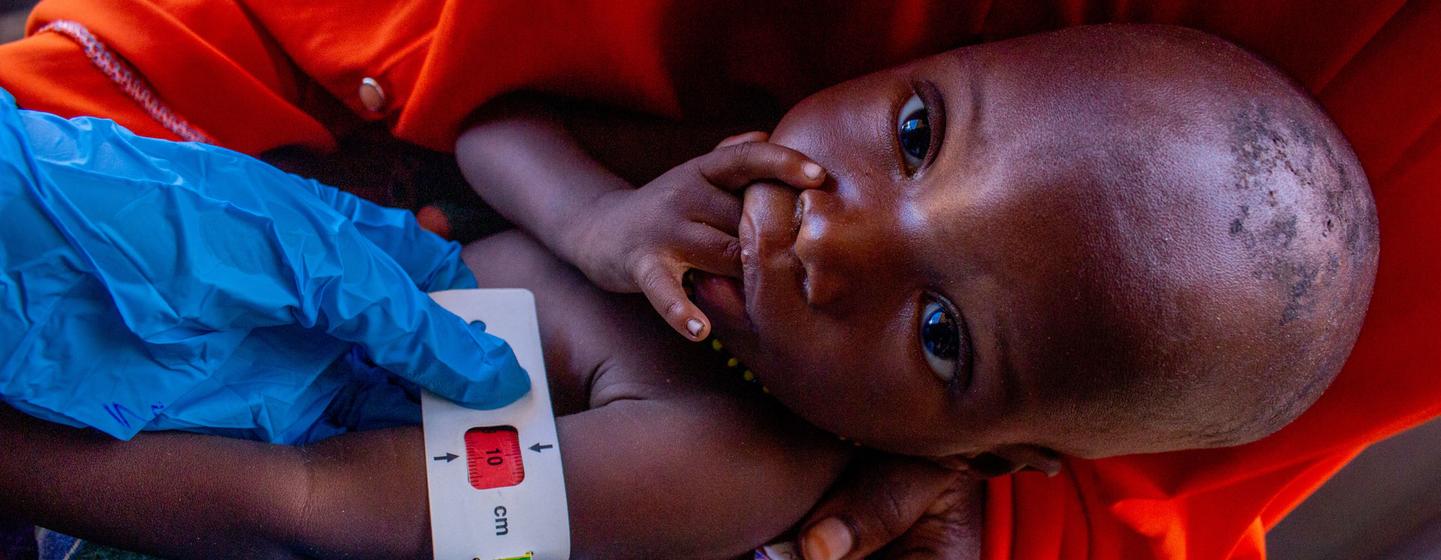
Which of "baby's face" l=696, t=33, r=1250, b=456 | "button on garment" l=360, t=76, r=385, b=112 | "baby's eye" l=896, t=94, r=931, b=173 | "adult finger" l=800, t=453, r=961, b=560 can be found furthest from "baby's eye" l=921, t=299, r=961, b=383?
"button on garment" l=360, t=76, r=385, b=112

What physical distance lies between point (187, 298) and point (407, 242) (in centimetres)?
32

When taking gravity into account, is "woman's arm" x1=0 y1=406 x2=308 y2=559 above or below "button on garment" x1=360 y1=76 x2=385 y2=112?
below

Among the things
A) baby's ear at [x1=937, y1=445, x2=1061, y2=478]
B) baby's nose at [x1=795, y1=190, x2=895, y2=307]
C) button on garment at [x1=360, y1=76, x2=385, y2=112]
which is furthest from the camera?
button on garment at [x1=360, y1=76, x2=385, y2=112]

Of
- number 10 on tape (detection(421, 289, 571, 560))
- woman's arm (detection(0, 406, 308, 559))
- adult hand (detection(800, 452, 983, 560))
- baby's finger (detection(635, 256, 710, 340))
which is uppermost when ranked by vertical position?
baby's finger (detection(635, 256, 710, 340))

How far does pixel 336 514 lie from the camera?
77 cm

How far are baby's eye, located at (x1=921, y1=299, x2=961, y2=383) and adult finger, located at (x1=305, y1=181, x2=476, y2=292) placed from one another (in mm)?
497

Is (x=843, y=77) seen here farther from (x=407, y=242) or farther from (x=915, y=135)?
(x=407, y=242)

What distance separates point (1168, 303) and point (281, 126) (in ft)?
2.90

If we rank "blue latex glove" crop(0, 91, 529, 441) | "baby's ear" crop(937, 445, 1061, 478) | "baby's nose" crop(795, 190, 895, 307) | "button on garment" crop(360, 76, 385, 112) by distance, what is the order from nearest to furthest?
"blue latex glove" crop(0, 91, 529, 441), "baby's nose" crop(795, 190, 895, 307), "baby's ear" crop(937, 445, 1061, 478), "button on garment" crop(360, 76, 385, 112)

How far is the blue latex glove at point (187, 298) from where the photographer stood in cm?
64

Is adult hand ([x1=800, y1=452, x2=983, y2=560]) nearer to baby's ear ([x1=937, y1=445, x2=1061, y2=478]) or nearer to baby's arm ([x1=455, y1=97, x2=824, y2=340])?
baby's ear ([x1=937, y1=445, x2=1061, y2=478])

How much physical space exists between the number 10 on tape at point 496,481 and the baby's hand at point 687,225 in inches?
5.9

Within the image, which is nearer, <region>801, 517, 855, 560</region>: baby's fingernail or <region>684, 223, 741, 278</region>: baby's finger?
<region>684, 223, 741, 278</region>: baby's finger

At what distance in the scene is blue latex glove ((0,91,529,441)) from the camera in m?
0.64
